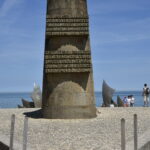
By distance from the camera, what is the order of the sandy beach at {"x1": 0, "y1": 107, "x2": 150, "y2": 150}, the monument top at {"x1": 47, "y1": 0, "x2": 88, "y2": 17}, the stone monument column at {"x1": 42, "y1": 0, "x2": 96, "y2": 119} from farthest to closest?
the monument top at {"x1": 47, "y1": 0, "x2": 88, "y2": 17}
the stone monument column at {"x1": 42, "y1": 0, "x2": 96, "y2": 119}
the sandy beach at {"x1": 0, "y1": 107, "x2": 150, "y2": 150}

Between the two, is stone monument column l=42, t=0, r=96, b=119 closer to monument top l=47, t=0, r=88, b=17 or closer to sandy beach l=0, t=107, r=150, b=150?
monument top l=47, t=0, r=88, b=17

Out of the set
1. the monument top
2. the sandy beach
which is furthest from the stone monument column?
the sandy beach

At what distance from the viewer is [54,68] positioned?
16172mm

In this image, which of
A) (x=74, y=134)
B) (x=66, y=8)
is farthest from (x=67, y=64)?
(x=74, y=134)

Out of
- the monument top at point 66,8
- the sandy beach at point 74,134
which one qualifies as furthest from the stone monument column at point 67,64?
the sandy beach at point 74,134

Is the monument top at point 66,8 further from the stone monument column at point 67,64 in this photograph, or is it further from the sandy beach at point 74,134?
the sandy beach at point 74,134

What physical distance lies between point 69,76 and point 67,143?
6254 mm

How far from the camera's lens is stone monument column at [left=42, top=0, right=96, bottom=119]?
→ 1620 centimetres

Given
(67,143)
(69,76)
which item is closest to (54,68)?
(69,76)

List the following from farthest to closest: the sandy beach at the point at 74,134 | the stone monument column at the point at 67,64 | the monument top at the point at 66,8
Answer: the monument top at the point at 66,8 → the stone monument column at the point at 67,64 → the sandy beach at the point at 74,134

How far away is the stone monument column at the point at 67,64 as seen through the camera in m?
16.2

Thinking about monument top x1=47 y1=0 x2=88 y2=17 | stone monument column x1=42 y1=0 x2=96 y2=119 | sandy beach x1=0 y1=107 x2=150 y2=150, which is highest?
monument top x1=47 y1=0 x2=88 y2=17

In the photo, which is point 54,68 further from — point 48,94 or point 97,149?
point 97,149

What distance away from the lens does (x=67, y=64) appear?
16.2 m
